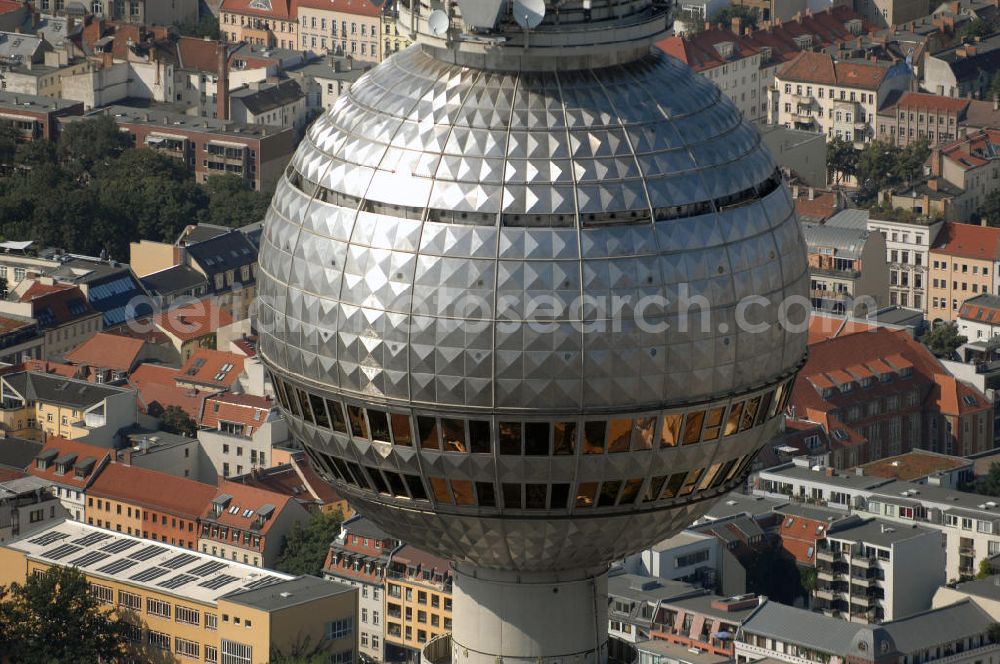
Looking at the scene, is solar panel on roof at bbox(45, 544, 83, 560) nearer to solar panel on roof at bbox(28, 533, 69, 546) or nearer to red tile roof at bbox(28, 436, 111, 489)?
solar panel on roof at bbox(28, 533, 69, 546)

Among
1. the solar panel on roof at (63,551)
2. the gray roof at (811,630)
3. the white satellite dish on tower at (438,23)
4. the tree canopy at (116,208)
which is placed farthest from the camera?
the tree canopy at (116,208)

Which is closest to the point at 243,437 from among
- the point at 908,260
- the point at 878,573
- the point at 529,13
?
the point at 878,573

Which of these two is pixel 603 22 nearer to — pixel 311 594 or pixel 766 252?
pixel 766 252

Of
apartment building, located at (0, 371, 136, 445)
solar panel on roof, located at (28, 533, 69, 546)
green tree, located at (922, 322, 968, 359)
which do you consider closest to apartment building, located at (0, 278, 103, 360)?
apartment building, located at (0, 371, 136, 445)

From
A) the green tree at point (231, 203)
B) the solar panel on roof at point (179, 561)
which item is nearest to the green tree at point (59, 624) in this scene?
the solar panel on roof at point (179, 561)

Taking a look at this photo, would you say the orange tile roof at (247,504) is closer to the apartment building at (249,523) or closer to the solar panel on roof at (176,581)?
the apartment building at (249,523)

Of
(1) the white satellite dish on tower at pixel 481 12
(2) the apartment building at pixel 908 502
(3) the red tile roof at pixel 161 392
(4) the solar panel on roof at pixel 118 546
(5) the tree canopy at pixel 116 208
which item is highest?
(1) the white satellite dish on tower at pixel 481 12

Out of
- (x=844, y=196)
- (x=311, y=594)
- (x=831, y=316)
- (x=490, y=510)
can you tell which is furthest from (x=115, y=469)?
(x=490, y=510)

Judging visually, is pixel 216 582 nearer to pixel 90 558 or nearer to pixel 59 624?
pixel 59 624
